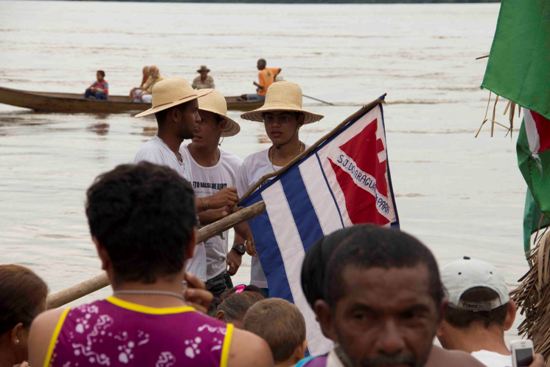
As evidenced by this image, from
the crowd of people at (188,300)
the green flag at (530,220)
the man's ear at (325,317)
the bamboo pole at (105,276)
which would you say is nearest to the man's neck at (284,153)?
the bamboo pole at (105,276)

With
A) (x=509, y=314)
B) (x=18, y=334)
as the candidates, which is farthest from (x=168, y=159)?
(x=509, y=314)

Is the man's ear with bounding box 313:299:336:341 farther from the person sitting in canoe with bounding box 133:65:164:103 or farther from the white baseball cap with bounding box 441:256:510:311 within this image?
the person sitting in canoe with bounding box 133:65:164:103

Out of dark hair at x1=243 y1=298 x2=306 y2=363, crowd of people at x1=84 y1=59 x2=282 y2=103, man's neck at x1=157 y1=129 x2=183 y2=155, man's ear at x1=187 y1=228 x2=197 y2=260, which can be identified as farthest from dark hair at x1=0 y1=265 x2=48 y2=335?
crowd of people at x1=84 y1=59 x2=282 y2=103

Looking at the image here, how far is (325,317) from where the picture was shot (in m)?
2.79

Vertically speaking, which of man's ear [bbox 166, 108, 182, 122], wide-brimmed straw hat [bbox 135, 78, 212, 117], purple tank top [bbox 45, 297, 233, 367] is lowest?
man's ear [bbox 166, 108, 182, 122]

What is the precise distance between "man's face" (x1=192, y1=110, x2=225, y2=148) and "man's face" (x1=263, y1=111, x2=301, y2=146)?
270 mm

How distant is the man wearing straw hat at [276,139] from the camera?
6.65 m

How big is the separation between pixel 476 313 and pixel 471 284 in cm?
9

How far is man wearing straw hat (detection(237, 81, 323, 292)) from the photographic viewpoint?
6.65m

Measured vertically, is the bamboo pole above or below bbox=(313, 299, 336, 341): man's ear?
below

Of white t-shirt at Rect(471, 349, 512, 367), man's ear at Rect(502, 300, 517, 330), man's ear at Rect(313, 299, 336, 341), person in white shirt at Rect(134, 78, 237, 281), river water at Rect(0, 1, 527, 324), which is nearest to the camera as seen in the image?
man's ear at Rect(313, 299, 336, 341)

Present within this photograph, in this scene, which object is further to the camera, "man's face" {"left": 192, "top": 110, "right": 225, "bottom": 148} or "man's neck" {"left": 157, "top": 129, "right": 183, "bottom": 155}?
"man's face" {"left": 192, "top": 110, "right": 225, "bottom": 148}

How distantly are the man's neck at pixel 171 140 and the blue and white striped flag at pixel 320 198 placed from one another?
436 millimetres

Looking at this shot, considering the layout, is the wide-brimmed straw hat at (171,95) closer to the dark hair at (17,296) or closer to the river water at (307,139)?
the dark hair at (17,296)
